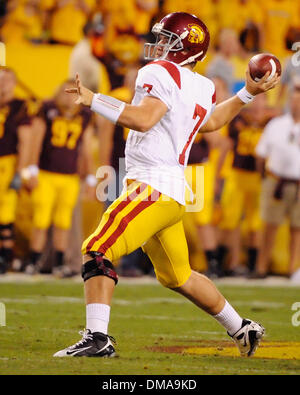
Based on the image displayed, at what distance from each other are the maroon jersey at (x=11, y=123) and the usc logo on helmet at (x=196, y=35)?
4.27 metres

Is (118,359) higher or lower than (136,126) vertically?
lower

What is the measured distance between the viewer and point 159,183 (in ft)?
14.6

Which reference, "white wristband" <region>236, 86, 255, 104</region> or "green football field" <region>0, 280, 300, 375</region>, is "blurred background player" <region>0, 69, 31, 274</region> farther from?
"white wristband" <region>236, 86, 255, 104</region>

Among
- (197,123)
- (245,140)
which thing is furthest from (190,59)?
(245,140)

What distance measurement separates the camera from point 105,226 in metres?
4.36

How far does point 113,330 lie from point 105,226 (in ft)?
4.39

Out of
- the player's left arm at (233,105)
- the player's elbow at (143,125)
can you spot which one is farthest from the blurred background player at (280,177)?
the player's elbow at (143,125)

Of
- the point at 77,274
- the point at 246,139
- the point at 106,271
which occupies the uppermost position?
the point at 246,139

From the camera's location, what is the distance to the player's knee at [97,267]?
4.27 meters

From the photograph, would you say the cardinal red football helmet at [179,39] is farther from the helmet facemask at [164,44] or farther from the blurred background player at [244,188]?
the blurred background player at [244,188]

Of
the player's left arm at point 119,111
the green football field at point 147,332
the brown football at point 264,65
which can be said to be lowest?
the green football field at point 147,332

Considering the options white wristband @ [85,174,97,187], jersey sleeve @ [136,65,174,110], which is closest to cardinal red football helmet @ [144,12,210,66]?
jersey sleeve @ [136,65,174,110]
